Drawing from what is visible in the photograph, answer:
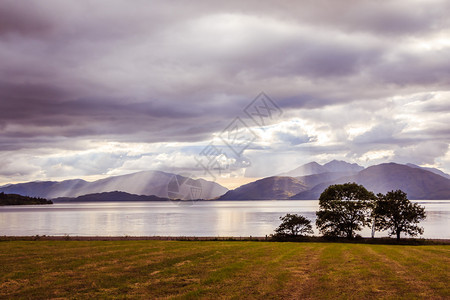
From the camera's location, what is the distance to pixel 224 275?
23.0 meters

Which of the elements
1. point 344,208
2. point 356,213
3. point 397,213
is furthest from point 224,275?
point 397,213

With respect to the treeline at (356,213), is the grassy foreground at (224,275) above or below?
below

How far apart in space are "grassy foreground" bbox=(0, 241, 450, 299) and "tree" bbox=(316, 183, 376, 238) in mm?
33916

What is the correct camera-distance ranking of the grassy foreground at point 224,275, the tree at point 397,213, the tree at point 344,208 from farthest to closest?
1. the tree at point 397,213
2. the tree at point 344,208
3. the grassy foreground at point 224,275

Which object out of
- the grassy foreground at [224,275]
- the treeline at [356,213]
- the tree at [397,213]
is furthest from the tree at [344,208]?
the grassy foreground at [224,275]

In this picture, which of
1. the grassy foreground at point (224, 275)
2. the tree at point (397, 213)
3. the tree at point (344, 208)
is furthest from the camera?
the tree at point (397, 213)

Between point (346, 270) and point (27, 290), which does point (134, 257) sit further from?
point (346, 270)

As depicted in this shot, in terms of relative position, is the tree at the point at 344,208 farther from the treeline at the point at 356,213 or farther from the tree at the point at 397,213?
the tree at the point at 397,213

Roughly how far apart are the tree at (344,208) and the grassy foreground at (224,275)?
111 ft

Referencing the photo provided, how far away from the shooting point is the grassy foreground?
62.1 feet

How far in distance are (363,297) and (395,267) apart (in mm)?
8808

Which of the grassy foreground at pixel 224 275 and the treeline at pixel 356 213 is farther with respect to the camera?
the treeline at pixel 356 213

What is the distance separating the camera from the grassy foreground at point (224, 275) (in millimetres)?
18938

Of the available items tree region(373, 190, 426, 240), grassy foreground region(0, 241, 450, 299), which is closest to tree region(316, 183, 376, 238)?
tree region(373, 190, 426, 240)
